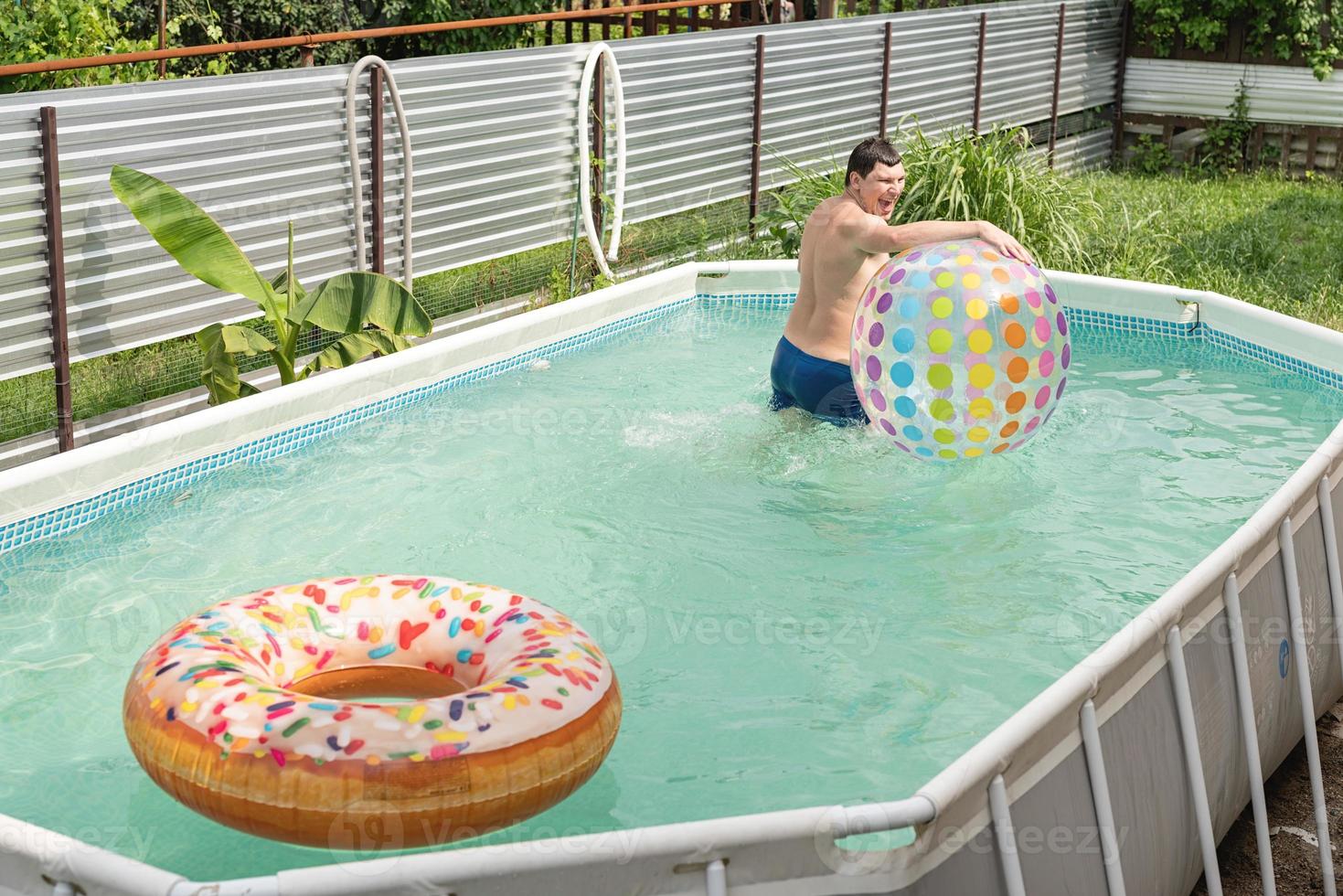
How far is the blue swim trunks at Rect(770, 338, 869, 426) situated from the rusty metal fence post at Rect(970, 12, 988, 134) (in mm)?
6839

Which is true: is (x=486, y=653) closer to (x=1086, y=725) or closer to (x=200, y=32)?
(x=1086, y=725)

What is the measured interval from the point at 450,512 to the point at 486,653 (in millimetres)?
2035

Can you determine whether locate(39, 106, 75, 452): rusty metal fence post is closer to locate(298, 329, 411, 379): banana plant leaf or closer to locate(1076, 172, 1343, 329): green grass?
locate(298, 329, 411, 379): banana plant leaf

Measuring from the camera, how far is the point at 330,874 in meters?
2.46

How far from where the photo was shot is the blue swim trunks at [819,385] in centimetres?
593

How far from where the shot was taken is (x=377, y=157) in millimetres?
7273

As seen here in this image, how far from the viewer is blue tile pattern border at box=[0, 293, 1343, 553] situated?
509cm

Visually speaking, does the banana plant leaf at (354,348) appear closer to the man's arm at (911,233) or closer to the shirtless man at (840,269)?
the shirtless man at (840,269)

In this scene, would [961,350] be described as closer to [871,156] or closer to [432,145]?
[871,156]

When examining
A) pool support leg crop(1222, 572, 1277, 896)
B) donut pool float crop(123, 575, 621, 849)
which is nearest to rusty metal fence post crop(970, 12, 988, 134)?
pool support leg crop(1222, 572, 1277, 896)

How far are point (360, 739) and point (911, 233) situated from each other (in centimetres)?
338

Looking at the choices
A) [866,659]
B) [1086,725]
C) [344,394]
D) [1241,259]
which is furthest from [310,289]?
[1241,259]

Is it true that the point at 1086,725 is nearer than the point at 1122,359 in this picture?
Yes

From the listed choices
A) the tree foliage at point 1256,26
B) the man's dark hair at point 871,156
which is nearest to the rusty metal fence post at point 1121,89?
the tree foliage at point 1256,26
